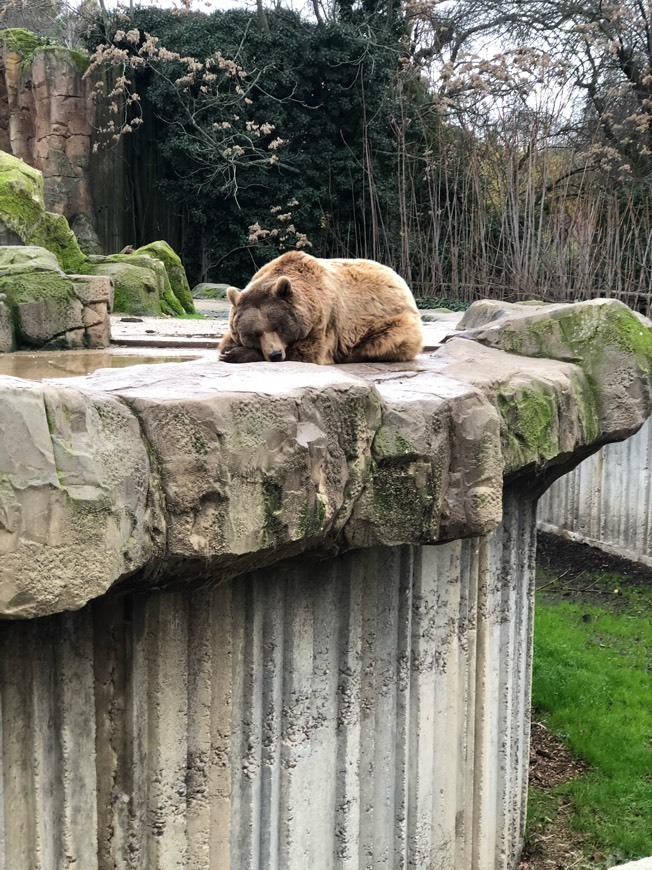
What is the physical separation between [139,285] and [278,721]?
247 inches

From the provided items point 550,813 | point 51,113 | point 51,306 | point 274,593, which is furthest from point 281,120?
point 274,593

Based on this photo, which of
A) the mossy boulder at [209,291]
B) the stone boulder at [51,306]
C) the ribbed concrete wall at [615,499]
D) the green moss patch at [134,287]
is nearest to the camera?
the stone boulder at [51,306]

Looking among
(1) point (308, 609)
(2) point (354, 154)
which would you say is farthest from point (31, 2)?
(1) point (308, 609)

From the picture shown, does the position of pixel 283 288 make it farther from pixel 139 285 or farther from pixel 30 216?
pixel 139 285

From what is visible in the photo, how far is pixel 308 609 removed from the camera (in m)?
2.91

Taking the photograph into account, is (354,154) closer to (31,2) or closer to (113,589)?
(31,2)

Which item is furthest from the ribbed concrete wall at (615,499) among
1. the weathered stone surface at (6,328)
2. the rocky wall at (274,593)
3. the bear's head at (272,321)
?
the weathered stone surface at (6,328)

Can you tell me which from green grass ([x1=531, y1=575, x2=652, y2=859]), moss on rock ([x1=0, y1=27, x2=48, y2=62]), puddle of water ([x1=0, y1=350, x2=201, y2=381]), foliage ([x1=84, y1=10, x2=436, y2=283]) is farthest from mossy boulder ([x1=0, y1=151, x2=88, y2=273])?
moss on rock ([x1=0, y1=27, x2=48, y2=62])

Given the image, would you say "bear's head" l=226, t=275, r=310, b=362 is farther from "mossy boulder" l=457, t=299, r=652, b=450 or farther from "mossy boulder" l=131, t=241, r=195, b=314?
"mossy boulder" l=131, t=241, r=195, b=314

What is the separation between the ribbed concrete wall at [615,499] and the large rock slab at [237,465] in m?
4.93

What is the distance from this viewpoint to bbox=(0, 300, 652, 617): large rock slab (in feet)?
5.88

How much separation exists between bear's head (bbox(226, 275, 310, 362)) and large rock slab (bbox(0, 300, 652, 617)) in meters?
0.49

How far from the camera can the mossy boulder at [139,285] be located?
847 centimetres

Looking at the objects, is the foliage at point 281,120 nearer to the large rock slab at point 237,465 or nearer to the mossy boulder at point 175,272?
the mossy boulder at point 175,272
